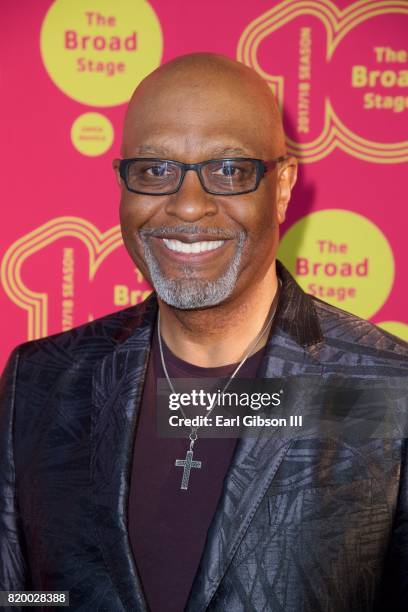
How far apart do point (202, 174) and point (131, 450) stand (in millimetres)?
541

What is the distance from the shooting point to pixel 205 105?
1484mm

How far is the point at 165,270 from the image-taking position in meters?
1.54

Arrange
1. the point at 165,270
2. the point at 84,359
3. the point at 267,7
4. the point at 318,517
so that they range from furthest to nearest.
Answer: the point at 267,7 < the point at 84,359 < the point at 165,270 < the point at 318,517

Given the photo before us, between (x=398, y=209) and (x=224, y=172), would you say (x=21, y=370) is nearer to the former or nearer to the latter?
(x=224, y=172)

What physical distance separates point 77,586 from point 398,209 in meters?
1.22

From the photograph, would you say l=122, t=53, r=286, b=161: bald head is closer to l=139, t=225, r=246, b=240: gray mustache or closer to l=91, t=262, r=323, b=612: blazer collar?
l=139, t=225, r=246, b=240: gray mustache

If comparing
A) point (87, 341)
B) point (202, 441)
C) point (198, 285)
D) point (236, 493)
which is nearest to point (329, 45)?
point (198, 285)

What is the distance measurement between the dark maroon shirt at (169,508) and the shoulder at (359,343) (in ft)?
0.55

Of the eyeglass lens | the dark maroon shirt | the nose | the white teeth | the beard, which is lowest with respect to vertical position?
the dark maroon shirt

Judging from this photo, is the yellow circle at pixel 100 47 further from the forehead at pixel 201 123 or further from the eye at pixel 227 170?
the eye at pixel 227 170

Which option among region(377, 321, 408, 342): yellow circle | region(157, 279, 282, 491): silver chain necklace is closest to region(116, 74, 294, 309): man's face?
region(157, 279, 282, 491): silver chain necklace

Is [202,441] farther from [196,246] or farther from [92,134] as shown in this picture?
[92,134]

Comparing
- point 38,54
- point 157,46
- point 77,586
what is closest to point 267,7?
point 157,46

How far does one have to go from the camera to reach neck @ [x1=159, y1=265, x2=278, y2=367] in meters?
1.56
